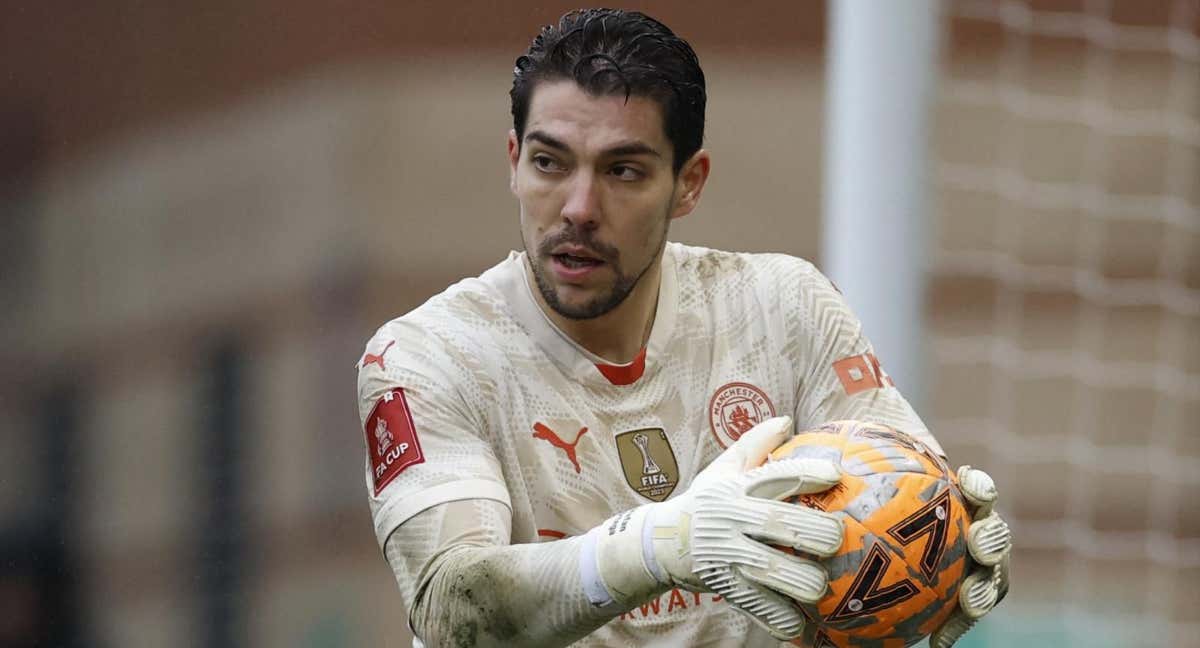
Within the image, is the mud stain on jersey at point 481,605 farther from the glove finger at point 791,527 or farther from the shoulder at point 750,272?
A: the shoulder at point 750,272

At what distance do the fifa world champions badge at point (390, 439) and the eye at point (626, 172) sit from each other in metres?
0.53

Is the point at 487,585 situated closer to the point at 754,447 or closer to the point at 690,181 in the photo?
the point at 754,447

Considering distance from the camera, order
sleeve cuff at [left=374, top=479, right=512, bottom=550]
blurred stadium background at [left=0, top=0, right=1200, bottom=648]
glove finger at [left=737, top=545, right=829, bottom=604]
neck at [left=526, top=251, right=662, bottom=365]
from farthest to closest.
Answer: blurred stadium background at [left=0, top=0, right=1200, bottom=648] < neck at [left=526, top=251, right=662, bottom=365] < sleeve cuff at [left=374, top=479, right=512, bottom=550] < glove finger at [left=737, top=545, right=829, bottom=604]

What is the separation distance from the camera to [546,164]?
3.30 m

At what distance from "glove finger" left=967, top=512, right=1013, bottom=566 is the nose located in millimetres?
828

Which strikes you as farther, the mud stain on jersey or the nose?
the nose

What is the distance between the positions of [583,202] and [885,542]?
82 centimetres

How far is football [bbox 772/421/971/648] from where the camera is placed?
278cm

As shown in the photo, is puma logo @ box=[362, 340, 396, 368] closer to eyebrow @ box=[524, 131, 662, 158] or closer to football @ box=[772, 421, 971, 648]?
eyebrow @ box=[524, 131, 662, 158]

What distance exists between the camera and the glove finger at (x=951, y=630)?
9.72ft

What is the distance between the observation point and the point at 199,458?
8273 millimetres

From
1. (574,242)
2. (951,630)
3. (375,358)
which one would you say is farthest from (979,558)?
(375,358)

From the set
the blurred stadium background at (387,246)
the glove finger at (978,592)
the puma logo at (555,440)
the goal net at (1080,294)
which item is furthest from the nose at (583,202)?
the goal net at (1080,294)

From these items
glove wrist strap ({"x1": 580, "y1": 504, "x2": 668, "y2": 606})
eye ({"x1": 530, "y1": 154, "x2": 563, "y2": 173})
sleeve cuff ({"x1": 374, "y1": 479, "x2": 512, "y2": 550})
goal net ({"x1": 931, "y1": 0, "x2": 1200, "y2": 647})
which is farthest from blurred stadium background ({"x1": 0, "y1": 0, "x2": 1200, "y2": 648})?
glove wrist strap ({"x1": 580, "y1": 504, "x2": 668, "y2": 606})
